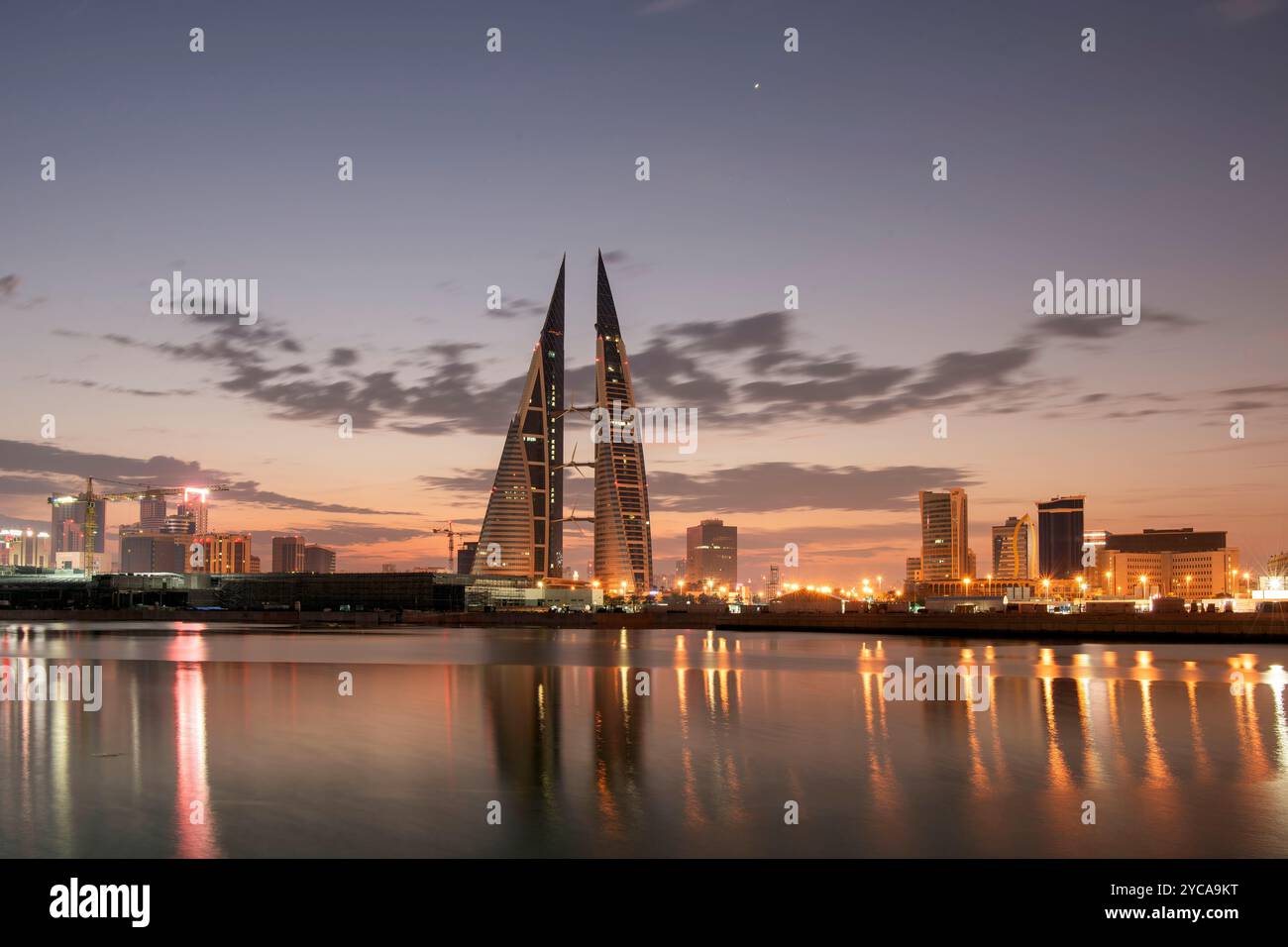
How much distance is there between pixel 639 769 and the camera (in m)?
31.8

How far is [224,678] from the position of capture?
62812 millimetres

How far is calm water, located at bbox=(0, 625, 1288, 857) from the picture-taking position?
23.2 m

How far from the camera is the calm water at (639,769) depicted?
76.0 ft

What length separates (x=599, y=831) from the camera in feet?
77.9
